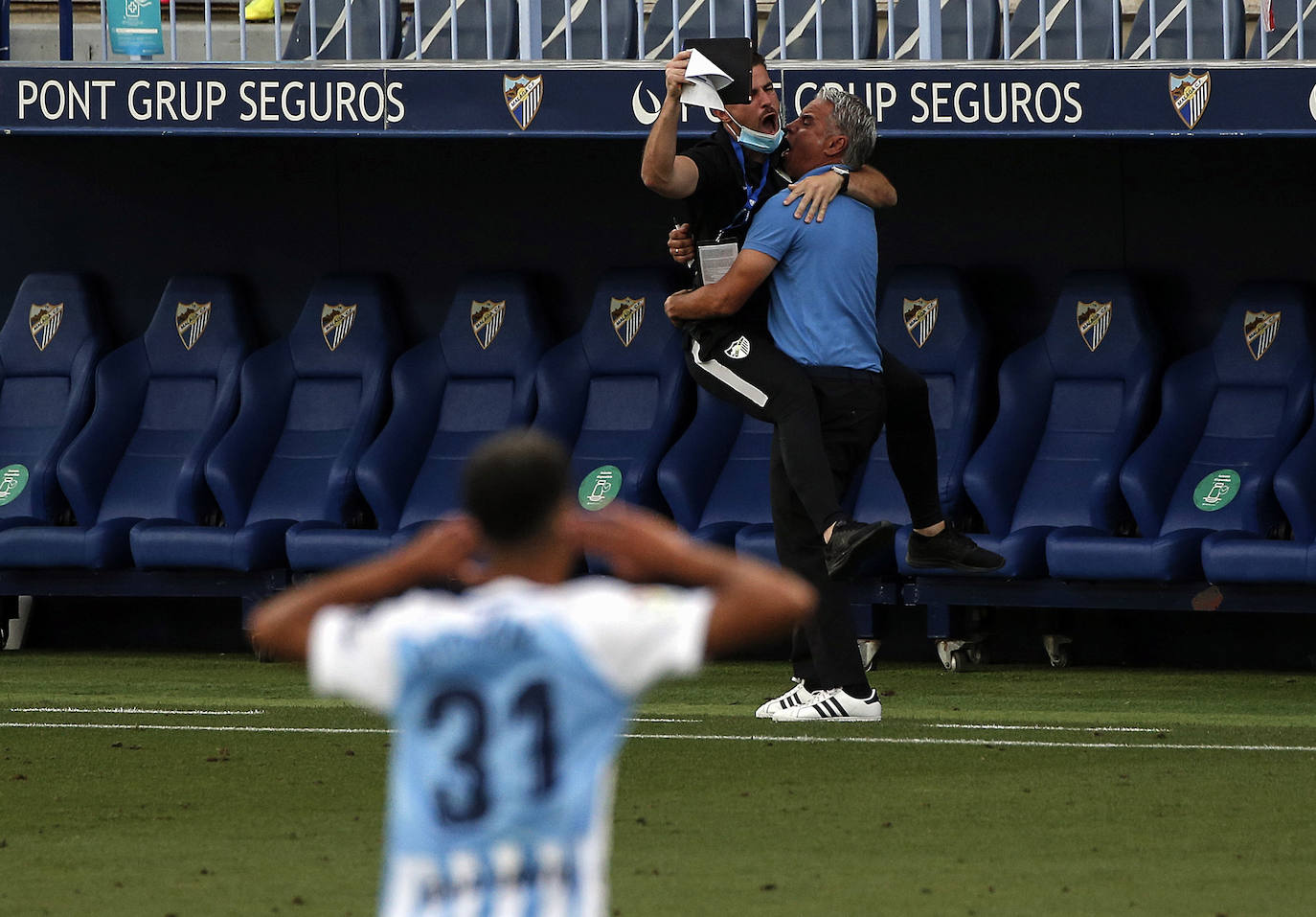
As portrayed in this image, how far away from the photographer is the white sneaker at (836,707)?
7.92 m

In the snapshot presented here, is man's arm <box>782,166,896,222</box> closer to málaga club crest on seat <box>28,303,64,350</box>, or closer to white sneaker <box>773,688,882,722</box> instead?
white sneaker <box>773,688,882,722</box>

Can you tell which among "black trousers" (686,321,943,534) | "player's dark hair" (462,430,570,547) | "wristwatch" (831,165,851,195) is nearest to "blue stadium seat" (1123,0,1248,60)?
"wristwatch" (831,165,851,195)

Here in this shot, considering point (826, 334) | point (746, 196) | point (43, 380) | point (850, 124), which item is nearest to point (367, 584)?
point (826, 334)

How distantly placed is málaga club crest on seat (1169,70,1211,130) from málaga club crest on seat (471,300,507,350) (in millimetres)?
3739

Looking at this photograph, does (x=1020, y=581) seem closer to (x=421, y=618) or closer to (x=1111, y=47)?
(x=1111, y=47)

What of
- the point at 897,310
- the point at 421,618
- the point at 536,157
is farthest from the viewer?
the point at 536,157

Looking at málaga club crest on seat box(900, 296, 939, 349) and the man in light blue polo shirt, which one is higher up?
málaga club crest on seat box(900, 296, 939, 349)

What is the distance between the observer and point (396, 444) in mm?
11773

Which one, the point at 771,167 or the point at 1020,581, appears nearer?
the point at 771,167

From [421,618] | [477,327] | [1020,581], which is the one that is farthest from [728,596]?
[477,327]

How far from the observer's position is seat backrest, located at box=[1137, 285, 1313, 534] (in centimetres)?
1044

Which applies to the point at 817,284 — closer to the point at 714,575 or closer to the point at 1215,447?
the point at 1215,447

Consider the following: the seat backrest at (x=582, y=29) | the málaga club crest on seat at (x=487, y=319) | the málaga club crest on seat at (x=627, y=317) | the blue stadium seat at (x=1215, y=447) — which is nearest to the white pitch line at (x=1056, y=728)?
the blue stadium seat at (x=1215, y=447)

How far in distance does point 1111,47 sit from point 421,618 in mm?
8788
